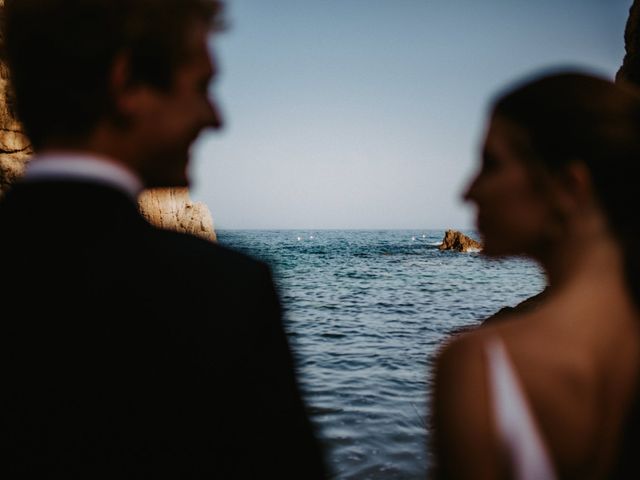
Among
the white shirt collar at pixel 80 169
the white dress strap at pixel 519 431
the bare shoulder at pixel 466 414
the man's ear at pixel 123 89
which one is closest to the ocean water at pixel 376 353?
the white shirt collar at pixel 80 169

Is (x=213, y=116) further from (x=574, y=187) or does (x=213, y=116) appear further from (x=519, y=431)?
(x=519, y=431)

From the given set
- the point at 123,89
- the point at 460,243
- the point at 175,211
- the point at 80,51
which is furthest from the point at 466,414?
the point at 460,243

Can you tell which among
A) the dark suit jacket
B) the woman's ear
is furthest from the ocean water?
the woman's ear

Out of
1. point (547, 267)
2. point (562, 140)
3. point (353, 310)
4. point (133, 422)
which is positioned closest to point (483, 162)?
point (562, 140)

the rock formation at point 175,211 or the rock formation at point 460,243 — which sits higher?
the rock formation at point 175,211

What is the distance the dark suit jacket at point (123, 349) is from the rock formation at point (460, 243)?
176ft

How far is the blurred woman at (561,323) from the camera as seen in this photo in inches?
44.5

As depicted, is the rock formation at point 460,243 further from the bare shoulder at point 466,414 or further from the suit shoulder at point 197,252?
the suit shoulder at point 197,252

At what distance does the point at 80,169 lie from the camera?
0.99 meters

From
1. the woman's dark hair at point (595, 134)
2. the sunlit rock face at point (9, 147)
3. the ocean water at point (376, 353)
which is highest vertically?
the sunlit rock face at point (9, 147)

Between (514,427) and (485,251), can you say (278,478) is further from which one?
(485,251)

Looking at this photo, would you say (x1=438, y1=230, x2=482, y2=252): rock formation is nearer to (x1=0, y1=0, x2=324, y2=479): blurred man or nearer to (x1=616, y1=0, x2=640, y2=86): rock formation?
(x1=616, y1=0, x2=640, y2=86): rock formation

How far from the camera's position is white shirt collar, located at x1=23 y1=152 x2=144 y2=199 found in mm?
974

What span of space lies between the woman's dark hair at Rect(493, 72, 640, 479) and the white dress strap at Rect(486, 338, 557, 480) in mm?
438
